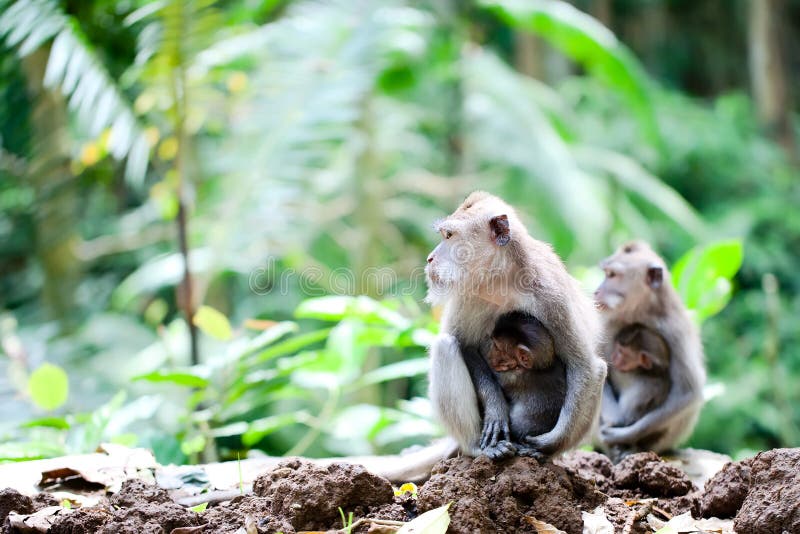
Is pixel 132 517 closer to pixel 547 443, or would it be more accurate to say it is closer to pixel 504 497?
pixel 504 497

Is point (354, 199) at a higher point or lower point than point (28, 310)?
higher

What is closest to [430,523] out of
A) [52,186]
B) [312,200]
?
[52,186]

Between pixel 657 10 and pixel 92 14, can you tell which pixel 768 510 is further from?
pixel 657 10

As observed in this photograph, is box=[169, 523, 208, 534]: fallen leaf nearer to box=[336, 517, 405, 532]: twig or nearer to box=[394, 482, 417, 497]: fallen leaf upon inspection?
box=[336, 517, 405, 532]: twig

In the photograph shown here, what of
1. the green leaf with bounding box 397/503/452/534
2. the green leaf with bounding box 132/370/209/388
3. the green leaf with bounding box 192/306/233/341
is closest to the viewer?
the green leaf with bounding box 397/503/452/534

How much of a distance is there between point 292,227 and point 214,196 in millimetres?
806

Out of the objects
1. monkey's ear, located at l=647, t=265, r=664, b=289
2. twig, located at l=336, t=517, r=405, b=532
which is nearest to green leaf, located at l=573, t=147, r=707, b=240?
monkey's ear, located at l=647, t=265, r=664, b=289

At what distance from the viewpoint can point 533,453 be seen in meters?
3.65

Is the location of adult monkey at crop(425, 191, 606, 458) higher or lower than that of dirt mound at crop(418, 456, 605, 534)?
higher

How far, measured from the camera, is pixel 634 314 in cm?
512

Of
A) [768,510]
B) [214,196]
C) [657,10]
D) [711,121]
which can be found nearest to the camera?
[768,510]

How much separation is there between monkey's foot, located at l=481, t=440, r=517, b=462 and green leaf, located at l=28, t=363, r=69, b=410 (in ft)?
8.35

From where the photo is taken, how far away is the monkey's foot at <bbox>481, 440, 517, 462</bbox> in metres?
3.61

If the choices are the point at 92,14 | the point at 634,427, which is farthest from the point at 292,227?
the point at 634,427
